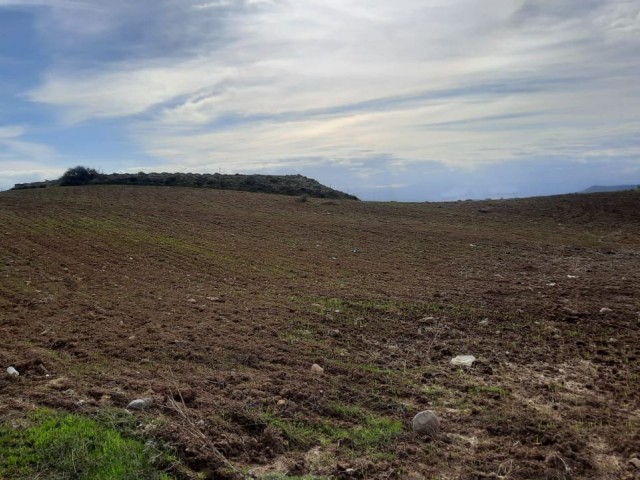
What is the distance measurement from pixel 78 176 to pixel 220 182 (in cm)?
1330

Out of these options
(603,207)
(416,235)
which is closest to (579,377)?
(416,235)

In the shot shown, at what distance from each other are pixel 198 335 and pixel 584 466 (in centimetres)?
466

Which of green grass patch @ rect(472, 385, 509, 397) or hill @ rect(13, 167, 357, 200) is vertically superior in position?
hill @ rect(13, 167, 357, 200)

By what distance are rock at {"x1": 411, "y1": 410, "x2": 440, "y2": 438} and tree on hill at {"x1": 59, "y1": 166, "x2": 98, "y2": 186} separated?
146 ft

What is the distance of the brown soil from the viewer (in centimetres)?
392

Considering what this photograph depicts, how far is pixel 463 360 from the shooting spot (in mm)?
5871

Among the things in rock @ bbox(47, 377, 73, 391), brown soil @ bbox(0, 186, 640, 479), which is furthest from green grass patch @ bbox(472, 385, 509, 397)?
rock @ bbox(47, 377, 73, 391)

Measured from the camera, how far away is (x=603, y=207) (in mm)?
24047

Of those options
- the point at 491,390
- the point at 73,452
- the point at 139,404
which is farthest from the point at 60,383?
the point at 491,390

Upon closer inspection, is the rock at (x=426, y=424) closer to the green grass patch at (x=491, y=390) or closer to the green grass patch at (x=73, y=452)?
the green grass patch at (x=491, y=390)

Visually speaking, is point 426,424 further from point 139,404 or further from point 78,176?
point 78,176

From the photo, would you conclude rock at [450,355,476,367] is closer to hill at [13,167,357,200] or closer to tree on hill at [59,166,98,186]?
hill at [13,167,357,200]

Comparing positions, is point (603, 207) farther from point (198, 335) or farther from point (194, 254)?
point (198, 335)

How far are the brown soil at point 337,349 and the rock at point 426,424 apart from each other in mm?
102
